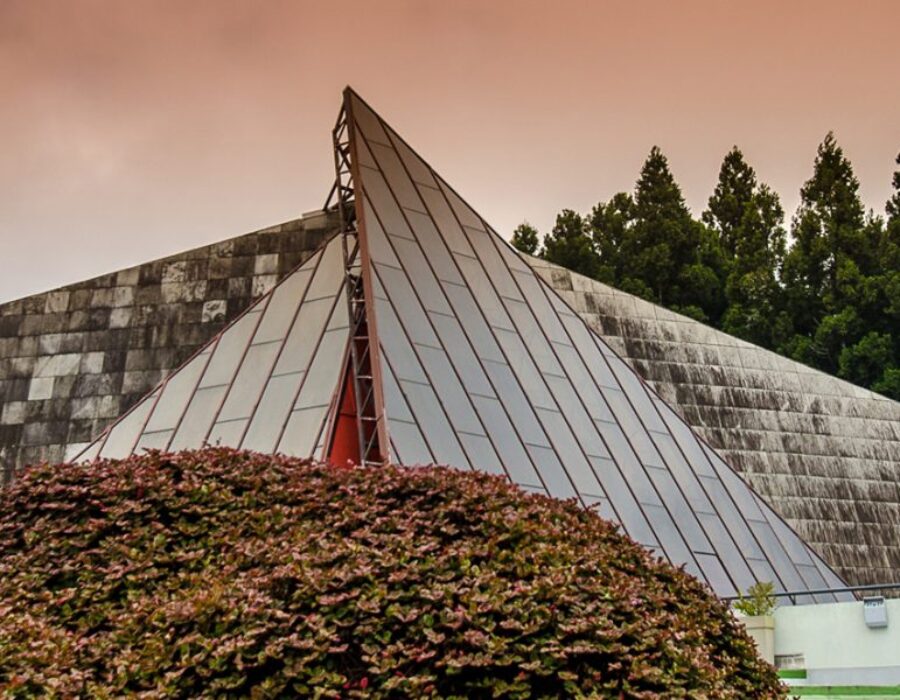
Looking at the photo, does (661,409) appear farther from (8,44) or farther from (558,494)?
(8,44)

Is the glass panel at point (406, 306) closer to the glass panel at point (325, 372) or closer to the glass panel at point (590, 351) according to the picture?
the glass panel at point (325, 372)

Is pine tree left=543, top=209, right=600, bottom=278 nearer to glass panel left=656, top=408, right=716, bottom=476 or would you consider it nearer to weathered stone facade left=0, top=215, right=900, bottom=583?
weathered stone facade left=0, top=215, right=900, bottom=583

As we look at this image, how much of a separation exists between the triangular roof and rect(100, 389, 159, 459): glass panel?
0.10 feet

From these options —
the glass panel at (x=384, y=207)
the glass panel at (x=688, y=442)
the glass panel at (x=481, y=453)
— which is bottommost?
the glass panel at (x=481, y=453)

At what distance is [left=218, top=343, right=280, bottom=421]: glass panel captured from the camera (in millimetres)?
14242

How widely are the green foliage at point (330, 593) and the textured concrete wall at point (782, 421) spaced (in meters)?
13.9

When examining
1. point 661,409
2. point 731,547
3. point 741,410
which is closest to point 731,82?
point 741,410

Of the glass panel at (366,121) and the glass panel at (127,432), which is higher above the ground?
the glass panel at (366,121)

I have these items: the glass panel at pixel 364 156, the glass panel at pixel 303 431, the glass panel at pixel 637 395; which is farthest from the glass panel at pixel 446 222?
the glass panel at pixel 303 431

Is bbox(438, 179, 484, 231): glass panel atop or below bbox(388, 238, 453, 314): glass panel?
atop

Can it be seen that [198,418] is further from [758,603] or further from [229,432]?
[758,603]

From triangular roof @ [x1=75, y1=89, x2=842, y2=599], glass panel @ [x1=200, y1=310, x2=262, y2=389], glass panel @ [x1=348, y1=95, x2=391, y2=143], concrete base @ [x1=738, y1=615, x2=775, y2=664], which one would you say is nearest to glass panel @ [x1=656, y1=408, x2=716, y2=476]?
triangular roof @ [x1=75, y1=89, x2=842, y2=599]

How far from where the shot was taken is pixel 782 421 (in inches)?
872

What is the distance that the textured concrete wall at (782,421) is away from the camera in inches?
839
